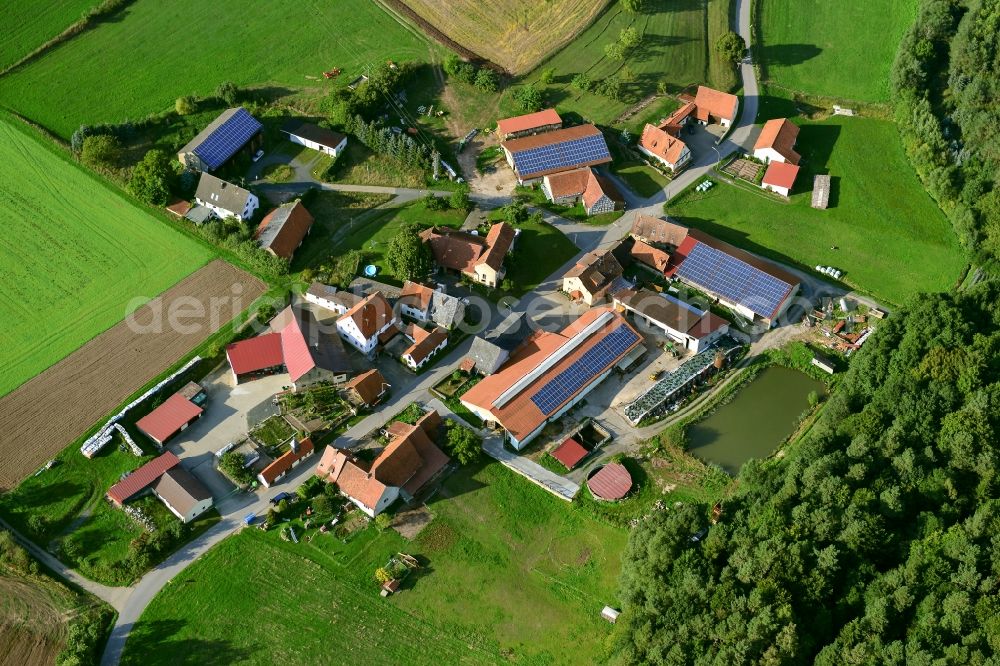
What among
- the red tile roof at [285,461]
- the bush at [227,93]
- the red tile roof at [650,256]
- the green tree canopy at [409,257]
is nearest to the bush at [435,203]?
the green tree canopy at [409,257]

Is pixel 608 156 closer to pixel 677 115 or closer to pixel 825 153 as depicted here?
pixel 677 115

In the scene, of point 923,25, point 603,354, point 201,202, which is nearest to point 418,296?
point 603,354

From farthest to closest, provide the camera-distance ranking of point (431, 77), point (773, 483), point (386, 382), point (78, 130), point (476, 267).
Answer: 1. point (431, 77)
2. point (78, 130)
3. point (476, 267)
4. point (386, 382)
5. point (773, 483)

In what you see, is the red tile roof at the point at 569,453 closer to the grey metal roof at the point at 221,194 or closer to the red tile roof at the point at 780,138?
the grey metal roof at the point at 221,194

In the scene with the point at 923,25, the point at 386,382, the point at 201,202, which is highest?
the point at 923,25

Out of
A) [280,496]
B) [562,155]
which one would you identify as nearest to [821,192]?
[562,155]

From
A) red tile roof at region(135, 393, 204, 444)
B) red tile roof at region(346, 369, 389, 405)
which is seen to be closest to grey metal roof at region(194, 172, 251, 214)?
red tile roof at region(135, 393, 204, 444)
